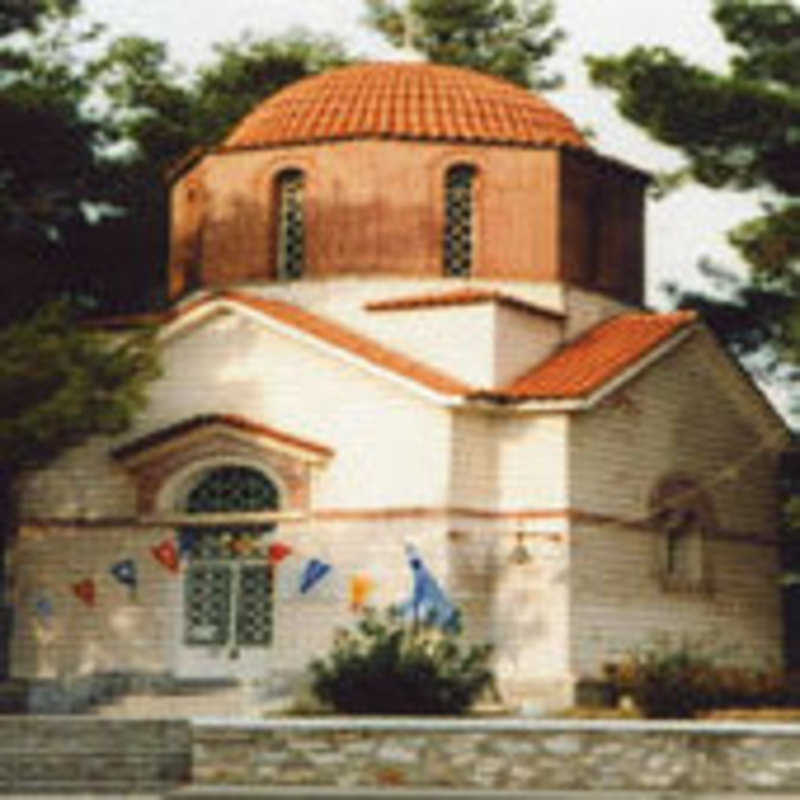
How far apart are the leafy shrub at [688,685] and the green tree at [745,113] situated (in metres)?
4.68

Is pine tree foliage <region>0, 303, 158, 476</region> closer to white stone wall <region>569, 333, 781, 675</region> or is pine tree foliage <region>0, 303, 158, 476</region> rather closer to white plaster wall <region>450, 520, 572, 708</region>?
white plaster wall <region>450, 520, 572, 708</region>

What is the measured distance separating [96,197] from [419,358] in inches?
314

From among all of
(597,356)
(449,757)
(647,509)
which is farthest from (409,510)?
(449,757)

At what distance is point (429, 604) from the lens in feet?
94.5

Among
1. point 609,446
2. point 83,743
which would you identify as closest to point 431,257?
point 609,446

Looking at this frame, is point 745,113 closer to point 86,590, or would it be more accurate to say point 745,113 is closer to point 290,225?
point 290,225

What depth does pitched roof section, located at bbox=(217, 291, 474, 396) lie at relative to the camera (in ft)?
98.0

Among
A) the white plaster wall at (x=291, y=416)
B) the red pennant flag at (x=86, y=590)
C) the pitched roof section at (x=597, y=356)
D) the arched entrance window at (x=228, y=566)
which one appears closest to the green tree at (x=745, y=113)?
the pitched roof section at (x=597, y=356)

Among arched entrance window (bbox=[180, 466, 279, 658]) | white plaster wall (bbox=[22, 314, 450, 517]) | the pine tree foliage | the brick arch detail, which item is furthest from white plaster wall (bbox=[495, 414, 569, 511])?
the pine tree foliage

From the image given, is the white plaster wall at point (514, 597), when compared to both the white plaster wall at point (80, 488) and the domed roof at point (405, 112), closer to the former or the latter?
the white plaster wall at point (80, 488)

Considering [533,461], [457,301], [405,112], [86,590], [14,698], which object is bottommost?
[14,698]

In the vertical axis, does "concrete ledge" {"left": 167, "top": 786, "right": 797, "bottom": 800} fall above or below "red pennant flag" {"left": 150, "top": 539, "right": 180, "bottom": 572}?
below

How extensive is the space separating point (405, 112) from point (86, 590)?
9.35 m

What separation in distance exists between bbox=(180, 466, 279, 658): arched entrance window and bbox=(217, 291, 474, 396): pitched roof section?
2.34 meters
